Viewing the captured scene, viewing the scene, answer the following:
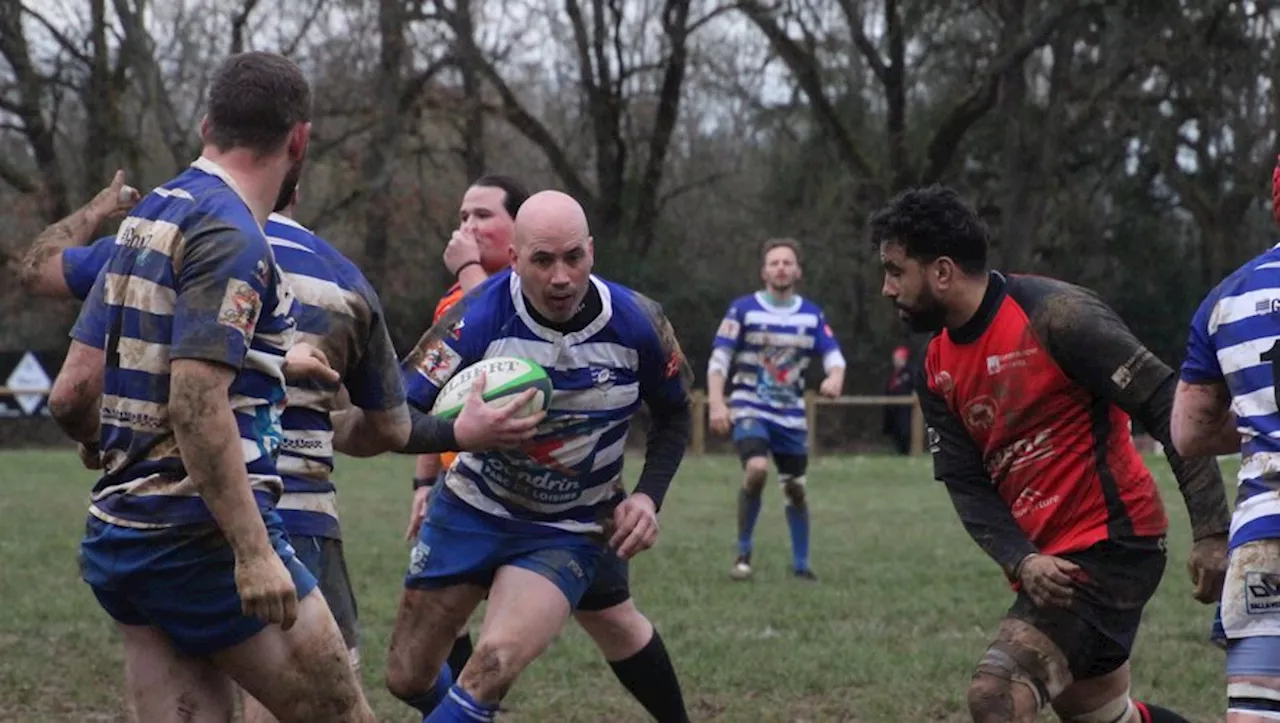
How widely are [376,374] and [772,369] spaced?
8152 millimetres

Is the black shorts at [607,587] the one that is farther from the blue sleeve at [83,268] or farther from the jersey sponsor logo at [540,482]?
the blue sleeve at [83,268]

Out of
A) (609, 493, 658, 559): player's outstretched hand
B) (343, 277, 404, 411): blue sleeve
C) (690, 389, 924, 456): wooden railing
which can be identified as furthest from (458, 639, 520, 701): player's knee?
(690, 389, 924, 456): wooden railing

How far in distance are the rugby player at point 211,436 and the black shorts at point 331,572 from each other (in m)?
1.01

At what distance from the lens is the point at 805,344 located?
1242cm

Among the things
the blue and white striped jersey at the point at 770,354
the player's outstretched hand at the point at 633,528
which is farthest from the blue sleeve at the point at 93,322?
the blue and white striped jersey at the point at 770,354

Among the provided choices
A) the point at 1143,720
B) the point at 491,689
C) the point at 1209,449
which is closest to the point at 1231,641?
the point at 1209,449

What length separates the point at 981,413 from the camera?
16.6 feet

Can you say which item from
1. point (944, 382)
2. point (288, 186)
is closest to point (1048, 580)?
point (944, 382)

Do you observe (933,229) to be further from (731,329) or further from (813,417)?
(813,417)

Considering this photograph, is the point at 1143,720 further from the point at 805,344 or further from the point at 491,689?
the point at 805,344

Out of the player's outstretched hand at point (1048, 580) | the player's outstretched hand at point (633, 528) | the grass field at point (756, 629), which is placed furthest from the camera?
the grass field at point (756, 629)

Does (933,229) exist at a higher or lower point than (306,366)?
higher

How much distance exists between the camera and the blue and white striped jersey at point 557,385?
545 cm

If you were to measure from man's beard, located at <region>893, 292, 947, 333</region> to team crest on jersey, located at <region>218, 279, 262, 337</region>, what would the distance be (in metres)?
2.17
